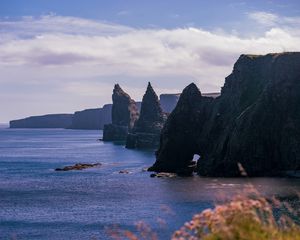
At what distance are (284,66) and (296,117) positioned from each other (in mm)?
14104

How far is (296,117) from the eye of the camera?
128 m

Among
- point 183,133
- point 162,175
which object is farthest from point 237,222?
point 183,133

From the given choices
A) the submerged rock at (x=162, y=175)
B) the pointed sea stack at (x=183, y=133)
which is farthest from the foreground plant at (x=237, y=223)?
the pointed sea stack at (x=183, y=133)

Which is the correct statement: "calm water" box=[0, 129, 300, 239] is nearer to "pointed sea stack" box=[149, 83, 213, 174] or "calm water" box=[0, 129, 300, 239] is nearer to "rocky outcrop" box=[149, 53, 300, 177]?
"pointed sea stack" box=[149, 83, 213, 174]

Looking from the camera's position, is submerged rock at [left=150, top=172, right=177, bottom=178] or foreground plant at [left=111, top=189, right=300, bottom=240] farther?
submerged rock at [left=150, top=172, right=177, bottom=178]

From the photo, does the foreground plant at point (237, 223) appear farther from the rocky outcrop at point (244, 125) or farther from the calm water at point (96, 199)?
the rocky outcrop at point (244, 125)

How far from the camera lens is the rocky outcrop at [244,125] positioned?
128m

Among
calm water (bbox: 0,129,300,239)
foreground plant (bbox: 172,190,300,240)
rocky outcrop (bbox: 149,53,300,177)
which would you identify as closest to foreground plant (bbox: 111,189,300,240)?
foreground plant (bbox: 172,190,300,240)

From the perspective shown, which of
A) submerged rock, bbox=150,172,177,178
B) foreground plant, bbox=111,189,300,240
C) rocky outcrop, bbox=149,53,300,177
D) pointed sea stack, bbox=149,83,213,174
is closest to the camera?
foreground plant, bbox=111,189,300,240

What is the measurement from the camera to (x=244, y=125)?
130 m

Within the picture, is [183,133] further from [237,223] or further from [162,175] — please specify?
[237,223]

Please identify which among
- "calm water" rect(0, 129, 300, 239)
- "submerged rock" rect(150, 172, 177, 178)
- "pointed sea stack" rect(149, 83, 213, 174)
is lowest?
"calm water" rect(0, 129, 300, 239)

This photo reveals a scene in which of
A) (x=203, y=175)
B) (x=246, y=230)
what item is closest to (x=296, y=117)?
(x=203, y=175)

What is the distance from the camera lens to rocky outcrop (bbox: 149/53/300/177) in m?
128
